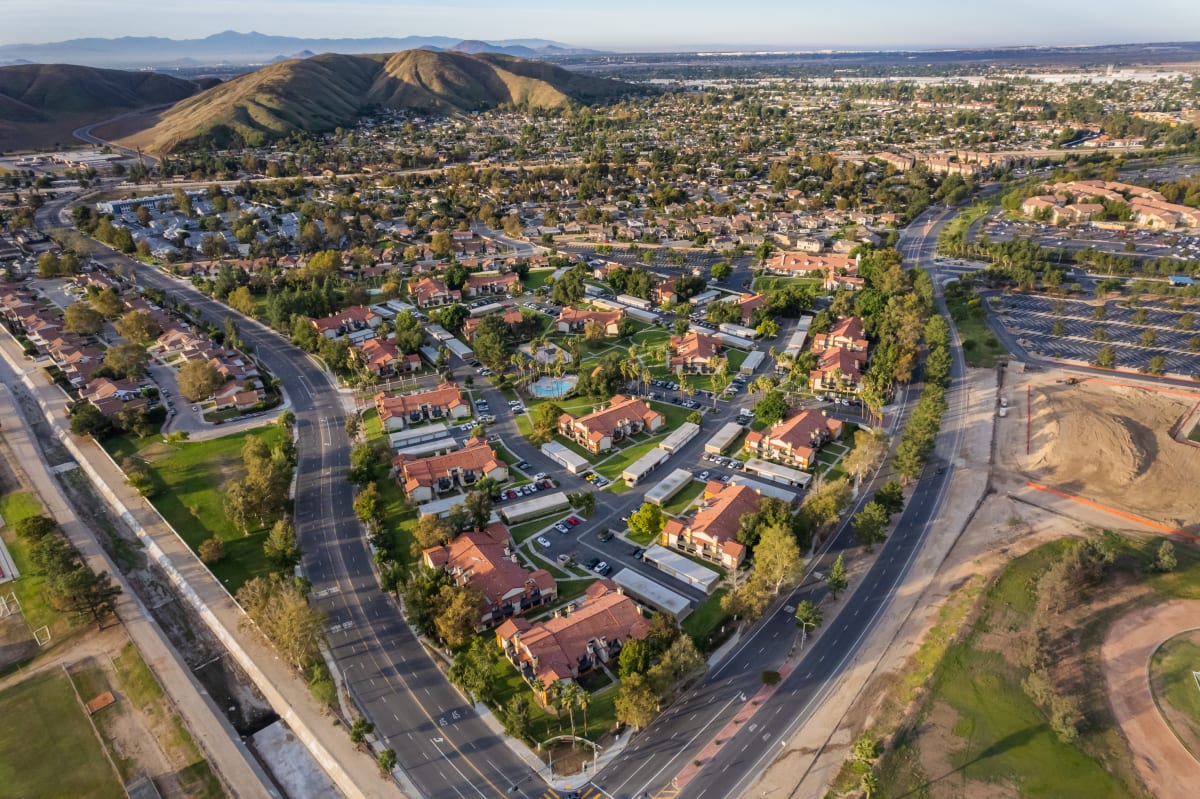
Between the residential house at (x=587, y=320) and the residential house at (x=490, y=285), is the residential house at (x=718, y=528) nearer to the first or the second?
the residential house at (x=587, y=320)

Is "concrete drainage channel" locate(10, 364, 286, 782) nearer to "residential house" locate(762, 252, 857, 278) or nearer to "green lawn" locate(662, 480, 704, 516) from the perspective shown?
"green lawn" locate(662, 480, 704, 516)

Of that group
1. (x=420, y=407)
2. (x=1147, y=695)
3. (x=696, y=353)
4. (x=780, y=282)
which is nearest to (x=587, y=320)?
(x=696, y=353)

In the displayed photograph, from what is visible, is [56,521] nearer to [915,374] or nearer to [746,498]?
[746,498]

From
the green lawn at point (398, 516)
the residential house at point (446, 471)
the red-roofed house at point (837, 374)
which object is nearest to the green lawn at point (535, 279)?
the red-roofed house at point (837, 374)

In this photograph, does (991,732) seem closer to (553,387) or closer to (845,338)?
(845,338)

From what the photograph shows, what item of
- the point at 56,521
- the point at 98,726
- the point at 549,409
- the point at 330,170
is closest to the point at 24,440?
the point at 56,521

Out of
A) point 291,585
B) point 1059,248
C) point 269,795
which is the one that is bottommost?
point 269,795

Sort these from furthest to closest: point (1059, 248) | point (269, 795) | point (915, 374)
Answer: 1. point (1059, 248)
2. point (915, 374)
3. point (269, 795)
